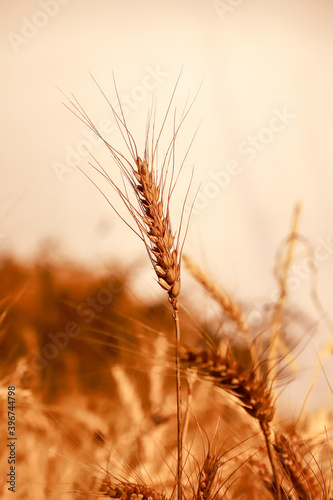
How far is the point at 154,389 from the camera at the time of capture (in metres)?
1.02

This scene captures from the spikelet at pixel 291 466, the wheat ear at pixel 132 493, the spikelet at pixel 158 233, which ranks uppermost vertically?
the spikelet at pixel 158 233

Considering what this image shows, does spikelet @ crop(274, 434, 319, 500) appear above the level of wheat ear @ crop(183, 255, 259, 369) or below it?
below

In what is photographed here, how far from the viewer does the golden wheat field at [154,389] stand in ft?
1.79

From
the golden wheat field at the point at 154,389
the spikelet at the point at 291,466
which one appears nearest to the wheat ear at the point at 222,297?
the golden wheat field at the point at 154,389

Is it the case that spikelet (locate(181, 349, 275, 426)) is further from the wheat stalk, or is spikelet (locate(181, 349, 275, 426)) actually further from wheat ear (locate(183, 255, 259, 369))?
wheat ear (locate(183, 255, 259, 369))

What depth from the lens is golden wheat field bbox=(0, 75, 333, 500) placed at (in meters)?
0.55

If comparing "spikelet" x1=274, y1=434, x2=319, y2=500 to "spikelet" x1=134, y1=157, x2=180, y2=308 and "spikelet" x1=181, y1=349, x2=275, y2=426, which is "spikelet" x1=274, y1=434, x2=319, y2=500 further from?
"spikelet" x1=134, y1=157, x2=180, y2=308

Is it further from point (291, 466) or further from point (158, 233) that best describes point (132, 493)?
point (158, 233)

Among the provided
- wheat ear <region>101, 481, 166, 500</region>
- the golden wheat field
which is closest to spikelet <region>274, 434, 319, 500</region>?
the golden wheat field

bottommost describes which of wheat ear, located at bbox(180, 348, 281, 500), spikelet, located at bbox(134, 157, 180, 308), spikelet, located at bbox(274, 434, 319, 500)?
spikelet, located at bbox(274, 434, 319, 500)

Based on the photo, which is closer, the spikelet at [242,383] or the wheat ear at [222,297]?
the spikelet at [242,383]

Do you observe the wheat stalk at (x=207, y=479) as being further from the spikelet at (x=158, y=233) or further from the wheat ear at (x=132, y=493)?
the spikelet at (x=158, y=233)

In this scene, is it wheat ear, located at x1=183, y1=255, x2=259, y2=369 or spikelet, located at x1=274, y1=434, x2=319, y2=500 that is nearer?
spikelet, located at x1=274, y1=434, x2=319, y2=500

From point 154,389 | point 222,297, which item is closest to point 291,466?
point 222,297
